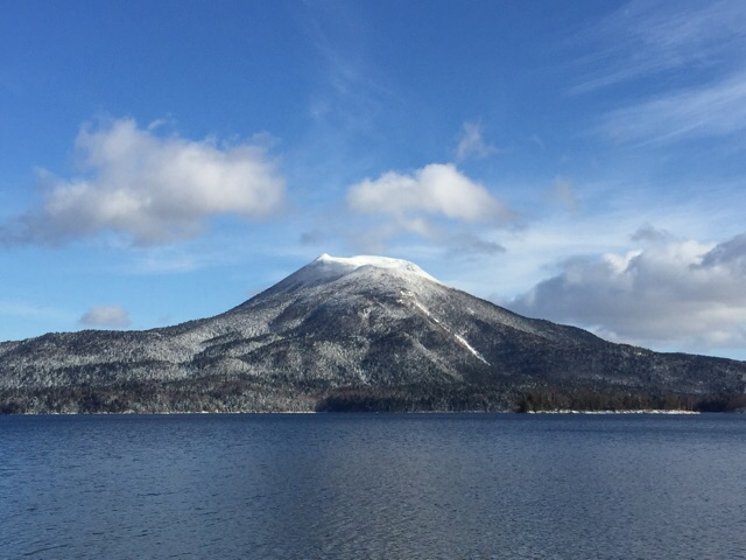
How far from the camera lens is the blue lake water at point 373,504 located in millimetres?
67500

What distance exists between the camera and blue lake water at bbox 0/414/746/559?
2657 inches

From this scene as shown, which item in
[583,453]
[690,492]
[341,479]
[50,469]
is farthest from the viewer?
[583,453]

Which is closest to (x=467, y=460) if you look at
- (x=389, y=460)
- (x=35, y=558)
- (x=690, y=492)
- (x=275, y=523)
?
(x=389, y=460)

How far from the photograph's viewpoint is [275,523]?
77.1m

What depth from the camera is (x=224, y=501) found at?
3558 inches

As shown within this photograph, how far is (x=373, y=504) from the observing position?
87125mm

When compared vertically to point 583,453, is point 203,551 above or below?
below

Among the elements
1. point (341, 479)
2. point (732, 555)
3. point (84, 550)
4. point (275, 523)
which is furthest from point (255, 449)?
point (732, 555)

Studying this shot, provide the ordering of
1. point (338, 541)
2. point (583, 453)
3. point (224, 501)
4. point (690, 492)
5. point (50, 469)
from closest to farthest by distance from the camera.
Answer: point (338, 541)
point (224, 501)
point (690, 492)
point (50, 469)
point (583, 453)

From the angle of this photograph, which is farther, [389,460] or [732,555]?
[389,460]

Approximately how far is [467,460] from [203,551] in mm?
75470

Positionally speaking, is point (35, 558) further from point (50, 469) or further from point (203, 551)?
point (50, 469)

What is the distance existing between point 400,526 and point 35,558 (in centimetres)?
3029

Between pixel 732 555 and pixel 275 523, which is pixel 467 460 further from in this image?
pixel 732 555
